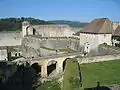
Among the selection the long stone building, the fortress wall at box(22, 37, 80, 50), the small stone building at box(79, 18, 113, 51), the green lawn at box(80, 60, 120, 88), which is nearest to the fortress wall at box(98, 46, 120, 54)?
the small stone building at box(79, 18, 113, 51)

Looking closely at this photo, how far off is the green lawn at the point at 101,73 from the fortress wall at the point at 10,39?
2443 cm

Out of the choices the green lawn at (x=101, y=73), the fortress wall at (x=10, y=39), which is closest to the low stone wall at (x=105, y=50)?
the green lawn at (x=101, y=73)

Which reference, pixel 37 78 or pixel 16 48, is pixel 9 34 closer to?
pixel 16 48

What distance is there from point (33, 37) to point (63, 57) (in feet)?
38.5

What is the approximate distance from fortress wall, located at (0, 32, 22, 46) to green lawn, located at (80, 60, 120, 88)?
80.1 ft

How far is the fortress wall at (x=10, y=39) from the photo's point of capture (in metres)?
41.8

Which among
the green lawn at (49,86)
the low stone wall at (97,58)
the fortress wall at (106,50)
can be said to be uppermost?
the fortress wall at (106,50)

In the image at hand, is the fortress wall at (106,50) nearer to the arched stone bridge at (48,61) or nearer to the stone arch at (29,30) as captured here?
the arched stone bridge at (48,61)

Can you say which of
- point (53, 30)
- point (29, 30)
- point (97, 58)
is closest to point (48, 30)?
point (53, 30)

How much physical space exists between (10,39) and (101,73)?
92.6 ft

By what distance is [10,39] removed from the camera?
4250cm

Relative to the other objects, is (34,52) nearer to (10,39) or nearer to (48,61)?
(10,39)

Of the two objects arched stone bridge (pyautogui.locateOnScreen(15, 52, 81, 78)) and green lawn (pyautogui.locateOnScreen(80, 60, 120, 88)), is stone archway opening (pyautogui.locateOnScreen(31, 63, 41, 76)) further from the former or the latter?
green lawn (pyautogui.locateOnScreen(80, 60, 120, 88))

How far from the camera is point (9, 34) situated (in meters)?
42.4
